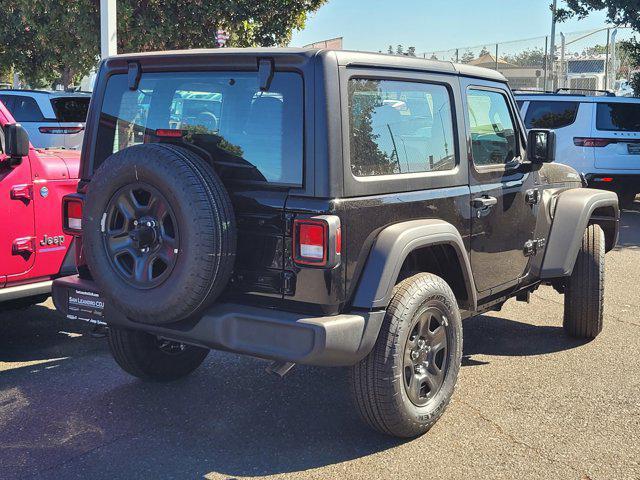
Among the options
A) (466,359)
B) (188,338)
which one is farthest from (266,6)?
(188,338)

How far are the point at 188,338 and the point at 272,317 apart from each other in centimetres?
46

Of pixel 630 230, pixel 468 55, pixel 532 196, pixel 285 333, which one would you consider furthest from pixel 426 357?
pixel 468 55

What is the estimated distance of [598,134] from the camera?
1202 centimetres

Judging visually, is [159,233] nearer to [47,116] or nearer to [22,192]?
[22,192]

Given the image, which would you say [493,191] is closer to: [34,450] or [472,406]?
[472,406]

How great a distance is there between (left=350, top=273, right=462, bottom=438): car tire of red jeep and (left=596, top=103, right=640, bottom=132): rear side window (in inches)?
356

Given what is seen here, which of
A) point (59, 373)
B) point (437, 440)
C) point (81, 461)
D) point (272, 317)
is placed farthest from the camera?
point (59, 373)

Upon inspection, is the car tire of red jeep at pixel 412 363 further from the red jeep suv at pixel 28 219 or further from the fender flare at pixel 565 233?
the red jeep suv at pixel 28 219

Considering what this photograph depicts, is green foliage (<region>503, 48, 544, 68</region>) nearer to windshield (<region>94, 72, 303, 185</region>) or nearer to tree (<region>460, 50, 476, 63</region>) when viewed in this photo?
tree (<region>460, 50, 476, 63</region>)

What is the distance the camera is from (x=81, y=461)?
3.72 meters

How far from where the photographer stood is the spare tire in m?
3.41

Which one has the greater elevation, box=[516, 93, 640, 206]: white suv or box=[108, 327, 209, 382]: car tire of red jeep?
box=[516, 93, 640, 206]: white suv

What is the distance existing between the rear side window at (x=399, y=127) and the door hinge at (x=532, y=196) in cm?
97

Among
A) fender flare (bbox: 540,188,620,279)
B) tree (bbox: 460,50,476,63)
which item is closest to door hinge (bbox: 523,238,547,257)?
fender flare (bbox: 540,188,620,279)
